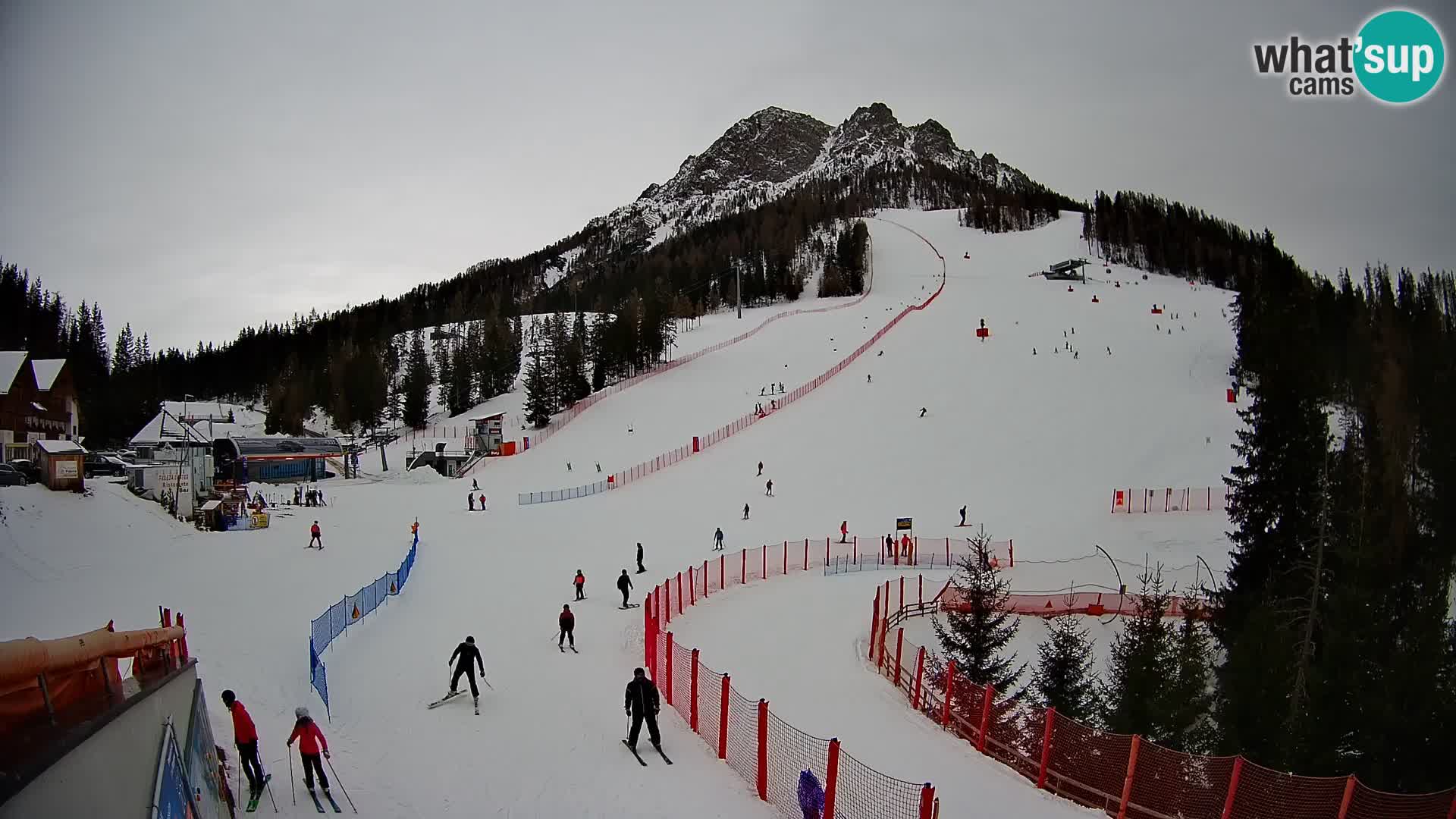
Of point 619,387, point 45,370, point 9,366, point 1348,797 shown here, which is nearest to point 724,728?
point 1348,797

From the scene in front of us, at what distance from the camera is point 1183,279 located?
335ft

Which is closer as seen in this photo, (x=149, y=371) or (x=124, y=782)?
(x=124, y=782)

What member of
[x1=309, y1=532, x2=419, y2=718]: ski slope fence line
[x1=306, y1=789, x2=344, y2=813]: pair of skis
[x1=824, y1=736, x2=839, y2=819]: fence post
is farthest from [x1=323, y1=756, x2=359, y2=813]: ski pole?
[x1=824, y1=736, x2=839, y2=819]: fence post

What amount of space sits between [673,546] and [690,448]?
52.5 ft

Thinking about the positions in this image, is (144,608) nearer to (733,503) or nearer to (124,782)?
(124,782)

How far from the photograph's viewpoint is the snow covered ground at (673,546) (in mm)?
10172

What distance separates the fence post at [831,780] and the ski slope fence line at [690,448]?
3123 centimetres

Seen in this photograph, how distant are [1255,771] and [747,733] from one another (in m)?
5.88

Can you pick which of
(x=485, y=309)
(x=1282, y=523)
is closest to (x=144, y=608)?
(x=1282, y=523)

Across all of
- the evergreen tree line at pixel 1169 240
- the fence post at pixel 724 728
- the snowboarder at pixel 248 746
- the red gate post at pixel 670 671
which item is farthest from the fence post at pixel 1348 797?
the evergreen tree line at pixel 1169 240

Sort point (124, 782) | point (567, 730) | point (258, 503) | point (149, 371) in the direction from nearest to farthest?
point (124, 782) → point (567, 730) → point (258, 503) → point (149, 371)

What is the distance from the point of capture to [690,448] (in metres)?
45.0

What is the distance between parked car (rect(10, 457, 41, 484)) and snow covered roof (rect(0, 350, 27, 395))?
11.4m

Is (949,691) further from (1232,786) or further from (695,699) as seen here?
(1232,786)
